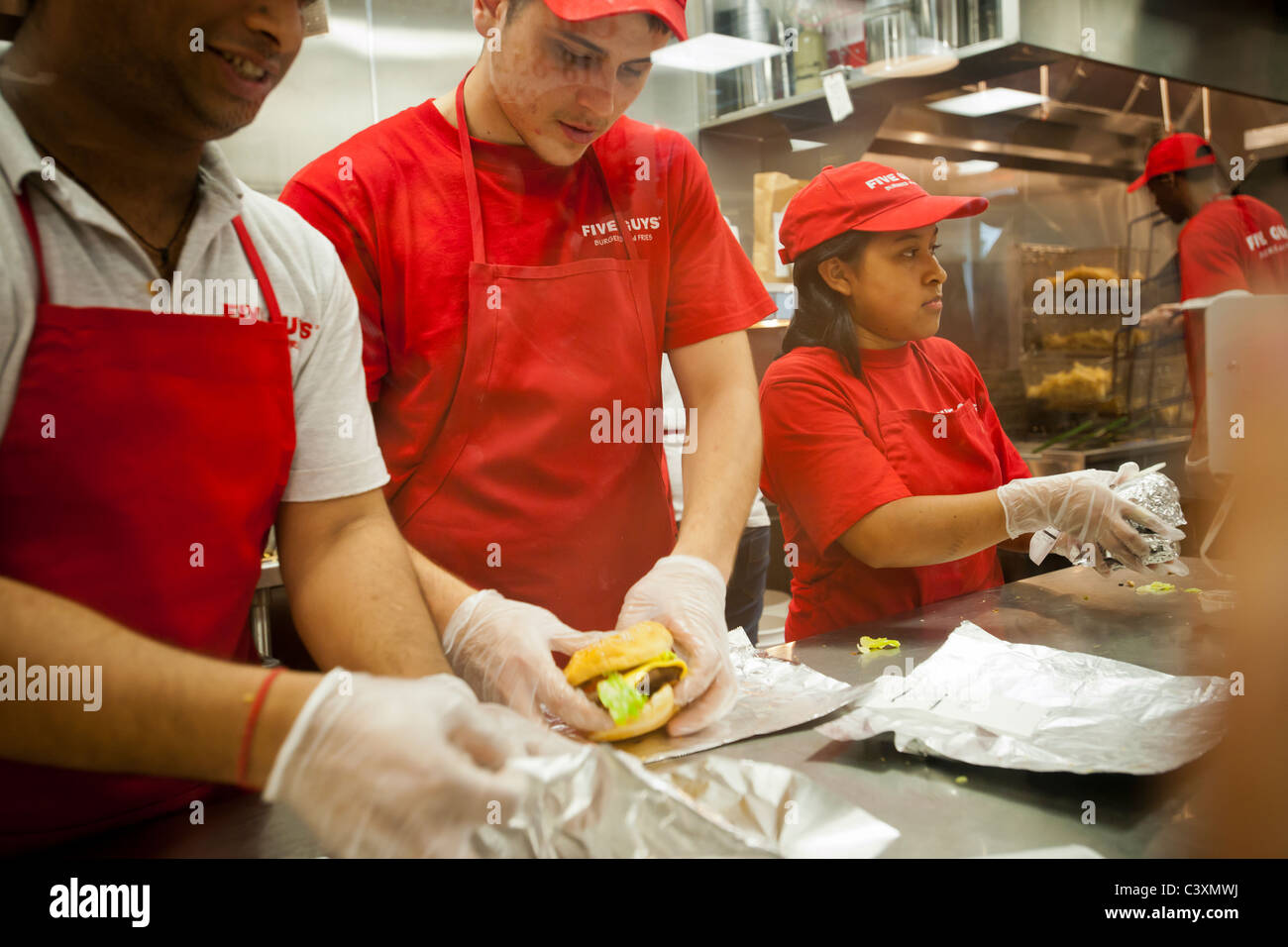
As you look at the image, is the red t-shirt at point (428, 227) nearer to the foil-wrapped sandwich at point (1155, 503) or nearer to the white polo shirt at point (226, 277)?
the white polo shirt at point (226, 277)

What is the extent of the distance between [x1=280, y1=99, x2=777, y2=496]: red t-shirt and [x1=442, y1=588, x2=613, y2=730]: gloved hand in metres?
0.27

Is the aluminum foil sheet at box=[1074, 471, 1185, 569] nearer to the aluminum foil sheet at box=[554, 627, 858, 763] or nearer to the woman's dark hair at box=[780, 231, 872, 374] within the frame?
the woman's dark hair at box=[780, 231, 872, 374]

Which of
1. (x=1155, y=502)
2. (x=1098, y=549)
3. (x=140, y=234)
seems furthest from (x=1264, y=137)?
(x=140, y=234)

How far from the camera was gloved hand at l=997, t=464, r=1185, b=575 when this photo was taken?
168cm

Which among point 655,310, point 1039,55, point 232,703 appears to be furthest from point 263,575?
point 1039,55

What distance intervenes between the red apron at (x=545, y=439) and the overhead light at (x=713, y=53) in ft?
2.19

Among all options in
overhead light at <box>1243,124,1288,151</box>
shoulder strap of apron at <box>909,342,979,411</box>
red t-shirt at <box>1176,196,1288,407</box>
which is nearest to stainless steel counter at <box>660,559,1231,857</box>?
shoulder strap of apron at <box>909,342,979,411</box>

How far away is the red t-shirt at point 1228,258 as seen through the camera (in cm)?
199

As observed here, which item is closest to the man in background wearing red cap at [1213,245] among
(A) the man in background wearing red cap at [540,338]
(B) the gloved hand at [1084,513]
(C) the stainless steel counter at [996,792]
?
(B) the gloved hand at [1084,513]

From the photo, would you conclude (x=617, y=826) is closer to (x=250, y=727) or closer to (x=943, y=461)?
(x=250, y=727)

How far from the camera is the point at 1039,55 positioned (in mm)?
2383

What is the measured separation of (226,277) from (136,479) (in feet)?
0.81

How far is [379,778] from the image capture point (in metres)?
0.77
